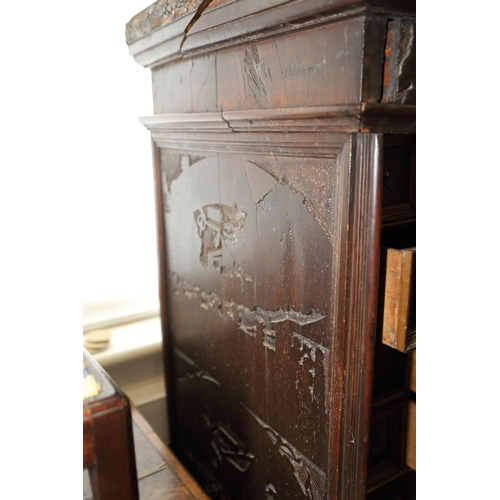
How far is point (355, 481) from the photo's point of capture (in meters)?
0.81

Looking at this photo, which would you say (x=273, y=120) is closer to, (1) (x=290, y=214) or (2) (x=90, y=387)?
(1) (x=290, y=214)

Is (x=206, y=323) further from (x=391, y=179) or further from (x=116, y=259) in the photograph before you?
(x=391, y=179)

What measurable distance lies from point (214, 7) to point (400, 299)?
0.60 metres

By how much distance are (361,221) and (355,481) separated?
45cm

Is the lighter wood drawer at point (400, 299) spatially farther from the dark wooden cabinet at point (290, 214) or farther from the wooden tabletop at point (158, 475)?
the wooden tabletop at point (158, 475)

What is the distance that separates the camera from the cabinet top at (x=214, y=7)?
630 millimetres

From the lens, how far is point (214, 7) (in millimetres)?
848

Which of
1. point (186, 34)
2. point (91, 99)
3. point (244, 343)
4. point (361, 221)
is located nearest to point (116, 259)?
point (91, 99)

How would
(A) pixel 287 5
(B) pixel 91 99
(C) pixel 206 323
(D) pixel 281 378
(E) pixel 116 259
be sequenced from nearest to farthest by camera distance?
(A) pixel 287 5 → (D) pixel 281 378 → (C) pixel 206 323 → (B) pixel 91 99 → (E) pixel 116 259

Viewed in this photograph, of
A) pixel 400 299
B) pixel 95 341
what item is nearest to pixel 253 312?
pixel 400 299

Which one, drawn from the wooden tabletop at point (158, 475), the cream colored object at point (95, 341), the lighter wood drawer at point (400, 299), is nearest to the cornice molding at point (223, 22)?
the lighter wood drawer at point (400, 299)

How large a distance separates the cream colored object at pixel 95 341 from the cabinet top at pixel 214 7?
2.90 ft

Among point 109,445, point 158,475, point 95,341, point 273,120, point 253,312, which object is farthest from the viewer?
point 95,341

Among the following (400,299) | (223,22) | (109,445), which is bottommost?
(109,445)
